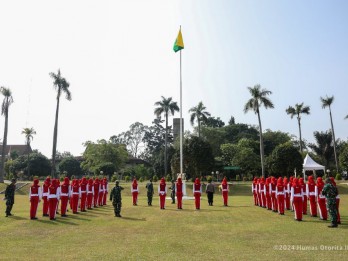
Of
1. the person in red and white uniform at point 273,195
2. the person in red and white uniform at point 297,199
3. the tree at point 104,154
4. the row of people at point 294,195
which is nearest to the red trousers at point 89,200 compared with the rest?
the row of people at point 294,195

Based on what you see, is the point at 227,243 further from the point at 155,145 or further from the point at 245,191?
the point at 155,145

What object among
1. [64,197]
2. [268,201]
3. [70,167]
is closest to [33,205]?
[64,197]

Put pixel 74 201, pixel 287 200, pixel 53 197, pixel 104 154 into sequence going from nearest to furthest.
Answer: pixel 53 197, pixel 74 201, pixel 287 200, pixel 104 154

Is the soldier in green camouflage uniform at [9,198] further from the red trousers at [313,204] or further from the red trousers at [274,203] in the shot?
the red trousers at [313,204]

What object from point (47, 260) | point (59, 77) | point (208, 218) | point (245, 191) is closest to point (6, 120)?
point (59, 77)

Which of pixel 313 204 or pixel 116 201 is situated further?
pixel 116 201

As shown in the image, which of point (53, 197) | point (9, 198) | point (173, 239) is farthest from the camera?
point (9, 198)

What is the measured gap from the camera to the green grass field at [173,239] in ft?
26.5

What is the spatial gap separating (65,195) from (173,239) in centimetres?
818

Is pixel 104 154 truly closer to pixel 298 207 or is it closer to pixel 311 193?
pixel 311 193

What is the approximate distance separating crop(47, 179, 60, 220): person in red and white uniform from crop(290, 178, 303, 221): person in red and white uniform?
10.1 metres

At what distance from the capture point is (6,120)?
4862 cm

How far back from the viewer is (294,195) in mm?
14211

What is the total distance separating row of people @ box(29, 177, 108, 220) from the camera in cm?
1509
